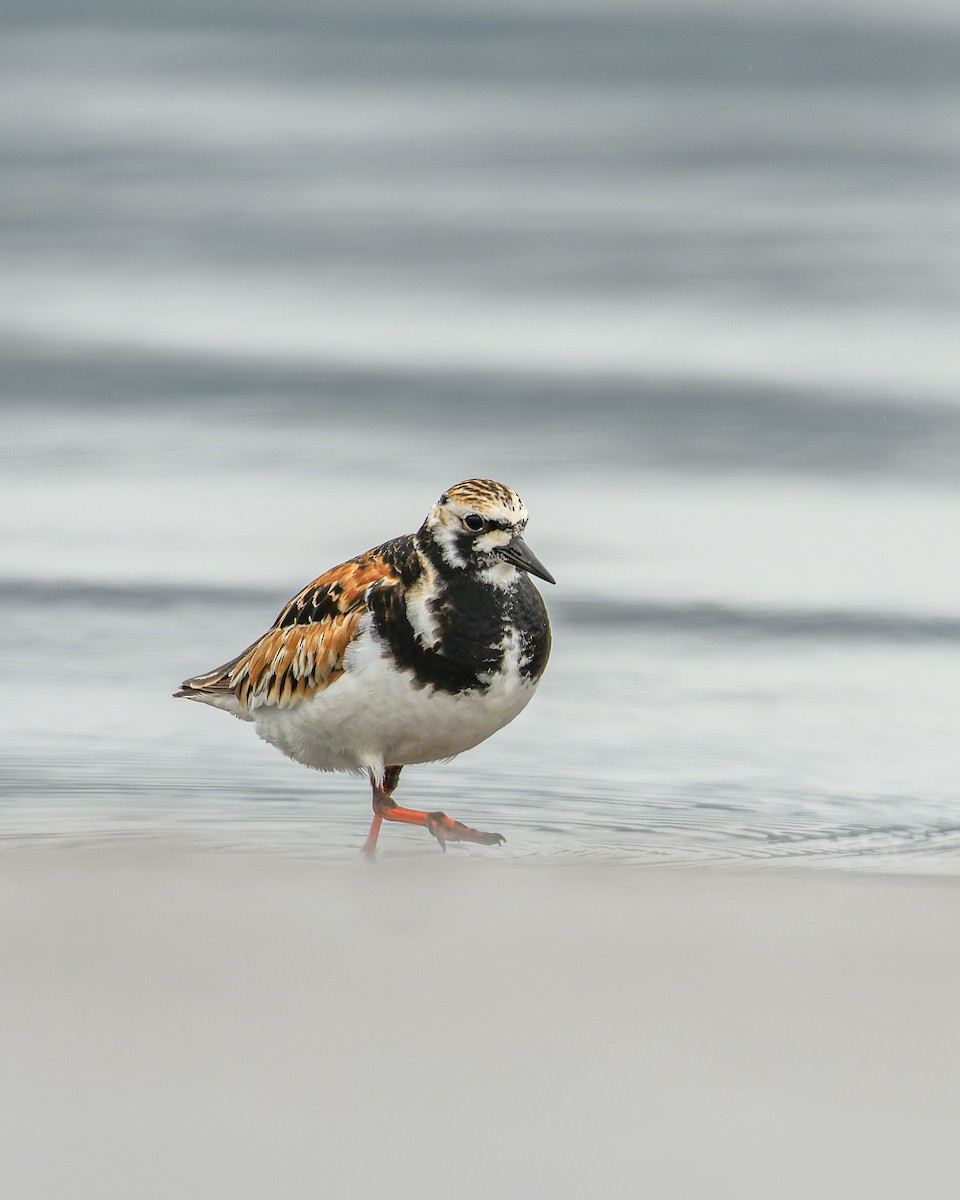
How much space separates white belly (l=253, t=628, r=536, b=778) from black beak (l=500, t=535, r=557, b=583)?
0.13 m

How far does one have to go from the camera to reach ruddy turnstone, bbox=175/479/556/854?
3.10 meters

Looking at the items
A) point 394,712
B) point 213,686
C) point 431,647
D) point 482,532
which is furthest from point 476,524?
point 213,686

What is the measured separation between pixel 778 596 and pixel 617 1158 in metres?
3.46

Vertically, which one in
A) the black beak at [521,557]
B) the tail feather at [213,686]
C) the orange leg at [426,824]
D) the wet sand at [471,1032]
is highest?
the black beak at [521,557]

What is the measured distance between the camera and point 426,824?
3.15 metres

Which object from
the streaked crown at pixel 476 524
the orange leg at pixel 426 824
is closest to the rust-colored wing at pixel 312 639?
the streaked crown at pixel 476 524

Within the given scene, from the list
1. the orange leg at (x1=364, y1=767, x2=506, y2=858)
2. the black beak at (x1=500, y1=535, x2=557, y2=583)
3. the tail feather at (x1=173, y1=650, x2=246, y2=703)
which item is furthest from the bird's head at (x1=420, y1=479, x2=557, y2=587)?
the tail feather at (x1=173, y1=650, x2=246, y2=703)

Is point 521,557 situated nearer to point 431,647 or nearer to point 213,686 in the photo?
point 431,647

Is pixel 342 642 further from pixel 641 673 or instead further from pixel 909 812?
pixel 641 673

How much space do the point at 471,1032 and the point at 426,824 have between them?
1120mm

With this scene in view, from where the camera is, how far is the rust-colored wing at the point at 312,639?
321 cm

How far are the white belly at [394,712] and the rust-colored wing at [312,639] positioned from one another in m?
0.04

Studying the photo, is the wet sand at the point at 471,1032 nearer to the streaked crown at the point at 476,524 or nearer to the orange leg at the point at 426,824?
the orange leg at the point at 426,824

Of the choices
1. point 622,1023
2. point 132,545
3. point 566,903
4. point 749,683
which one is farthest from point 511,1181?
point 132,545
